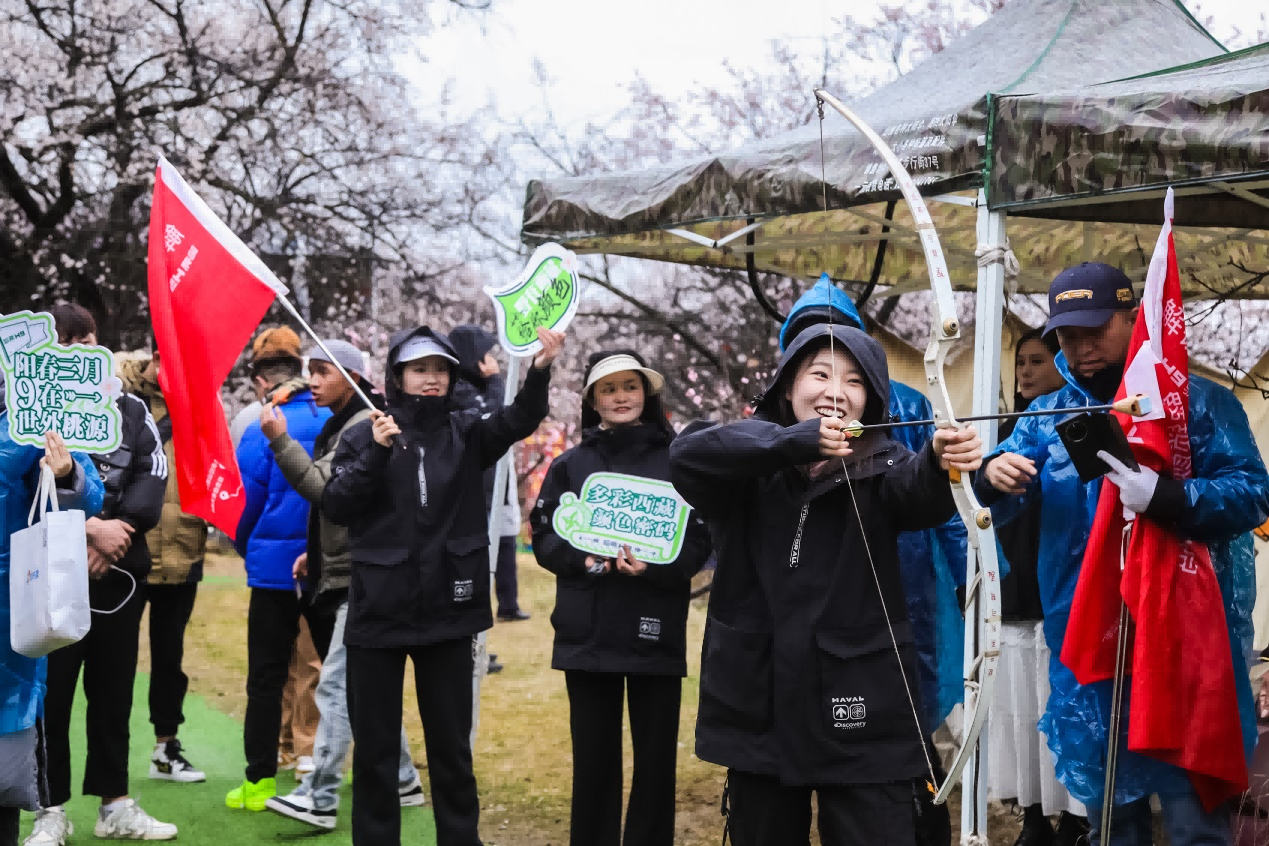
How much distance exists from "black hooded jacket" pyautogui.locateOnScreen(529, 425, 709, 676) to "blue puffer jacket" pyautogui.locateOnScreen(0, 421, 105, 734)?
4.92ft

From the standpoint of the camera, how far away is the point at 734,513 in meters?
2.96

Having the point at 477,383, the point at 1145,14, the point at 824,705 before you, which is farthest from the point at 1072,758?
the point at 1145,14

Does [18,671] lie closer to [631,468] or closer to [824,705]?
[631,468]

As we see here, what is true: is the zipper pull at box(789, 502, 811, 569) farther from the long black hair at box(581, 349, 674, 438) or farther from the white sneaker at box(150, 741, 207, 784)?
→ the white sneaker at box(150, 741, 207, 784)

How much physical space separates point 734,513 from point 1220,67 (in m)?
2.08

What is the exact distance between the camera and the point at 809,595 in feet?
9.09

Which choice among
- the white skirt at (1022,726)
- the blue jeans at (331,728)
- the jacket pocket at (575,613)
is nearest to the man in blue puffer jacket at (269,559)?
the blue jeans at (331,728)

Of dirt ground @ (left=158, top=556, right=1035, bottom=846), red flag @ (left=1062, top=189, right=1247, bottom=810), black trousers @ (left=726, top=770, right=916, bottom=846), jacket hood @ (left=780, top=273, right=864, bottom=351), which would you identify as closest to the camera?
black trousers @ (left=726, top=770, right=916, bottom=846)

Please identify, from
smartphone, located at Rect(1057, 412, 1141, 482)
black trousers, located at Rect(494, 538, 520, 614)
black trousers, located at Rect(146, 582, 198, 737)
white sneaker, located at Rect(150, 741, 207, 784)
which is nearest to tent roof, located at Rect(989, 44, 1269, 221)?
smartphone, located at Rect(1057, 412, 1141, 482)

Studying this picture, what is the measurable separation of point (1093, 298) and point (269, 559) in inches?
143

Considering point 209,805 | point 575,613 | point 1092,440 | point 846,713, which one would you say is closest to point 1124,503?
point 1092,440

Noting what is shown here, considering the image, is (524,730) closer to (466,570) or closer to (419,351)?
(466,570)

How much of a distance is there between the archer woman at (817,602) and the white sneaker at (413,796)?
3057 millimetres

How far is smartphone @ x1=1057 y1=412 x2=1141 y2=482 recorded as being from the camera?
9.18ft
